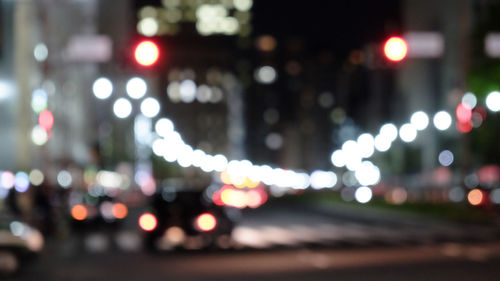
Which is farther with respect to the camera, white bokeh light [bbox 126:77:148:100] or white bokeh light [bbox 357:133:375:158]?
white bokeh light [bbox 357:133:375:158]

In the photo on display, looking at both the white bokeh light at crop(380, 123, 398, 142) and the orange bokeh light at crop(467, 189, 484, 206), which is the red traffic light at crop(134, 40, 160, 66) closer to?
the orange bokeh light at crop(467, 189, 484, 206)

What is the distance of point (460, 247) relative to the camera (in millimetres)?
24266

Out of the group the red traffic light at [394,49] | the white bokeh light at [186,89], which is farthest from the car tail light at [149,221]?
the white bokeh light at [186,89]

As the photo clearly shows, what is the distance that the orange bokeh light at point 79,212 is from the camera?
117ft

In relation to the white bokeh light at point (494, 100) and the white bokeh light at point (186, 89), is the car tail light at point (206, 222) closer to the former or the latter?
the white bokeh light at point (494, 100)

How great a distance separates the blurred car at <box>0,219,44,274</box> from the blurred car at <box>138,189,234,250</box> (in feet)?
16.2

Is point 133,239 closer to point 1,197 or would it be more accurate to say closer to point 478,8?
point 1,197

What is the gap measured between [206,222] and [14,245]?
22.1 feet

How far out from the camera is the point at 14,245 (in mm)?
18516

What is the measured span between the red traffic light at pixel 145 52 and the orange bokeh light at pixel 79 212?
19.8 meters

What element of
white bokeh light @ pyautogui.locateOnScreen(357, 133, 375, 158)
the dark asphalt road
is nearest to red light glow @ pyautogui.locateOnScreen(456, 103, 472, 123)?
the dark asphalt road

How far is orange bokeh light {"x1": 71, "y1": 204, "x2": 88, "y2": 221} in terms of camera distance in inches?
1400

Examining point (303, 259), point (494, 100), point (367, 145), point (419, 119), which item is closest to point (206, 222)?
point (303, 259)

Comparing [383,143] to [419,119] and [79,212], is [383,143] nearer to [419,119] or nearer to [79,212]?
[419,119]
